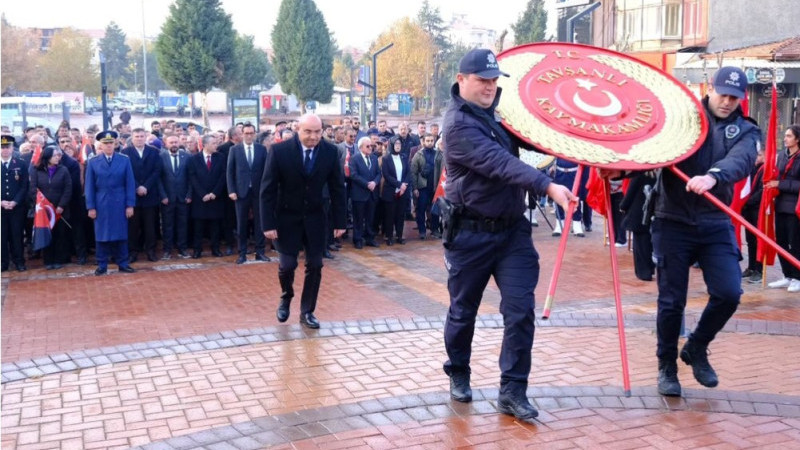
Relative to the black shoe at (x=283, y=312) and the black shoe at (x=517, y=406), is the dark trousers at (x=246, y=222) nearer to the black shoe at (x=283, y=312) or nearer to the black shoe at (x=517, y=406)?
the black shoe at (x=283, y=312)

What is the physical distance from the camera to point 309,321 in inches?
297

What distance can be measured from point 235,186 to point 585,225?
6.19 meters

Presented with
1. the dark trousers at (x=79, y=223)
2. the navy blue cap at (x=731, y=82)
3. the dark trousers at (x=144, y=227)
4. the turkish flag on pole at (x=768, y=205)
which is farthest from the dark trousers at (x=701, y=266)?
the dark trousers at (x=79, y=223)

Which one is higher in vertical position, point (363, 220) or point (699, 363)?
point (363, 220)

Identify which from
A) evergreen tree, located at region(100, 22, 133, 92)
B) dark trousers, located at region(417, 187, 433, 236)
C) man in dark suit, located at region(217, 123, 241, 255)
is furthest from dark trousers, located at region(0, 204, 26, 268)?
evergreen tree, located at region(100, 22, 133, 92)

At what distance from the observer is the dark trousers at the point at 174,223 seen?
12.1 m

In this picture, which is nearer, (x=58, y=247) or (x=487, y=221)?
(x=487, y=221)

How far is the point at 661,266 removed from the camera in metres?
5.53

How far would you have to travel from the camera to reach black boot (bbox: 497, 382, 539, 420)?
5.07 meters

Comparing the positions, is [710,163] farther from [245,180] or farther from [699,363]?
[245,180]

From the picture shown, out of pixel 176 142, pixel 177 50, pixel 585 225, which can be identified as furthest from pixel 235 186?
pixel 177 50

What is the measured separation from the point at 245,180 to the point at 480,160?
733 cm

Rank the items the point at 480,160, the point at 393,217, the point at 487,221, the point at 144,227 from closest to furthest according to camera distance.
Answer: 1. the point at 480,160
2. the point at 487,221
3. the point at 144,227
4. the point at 393,217

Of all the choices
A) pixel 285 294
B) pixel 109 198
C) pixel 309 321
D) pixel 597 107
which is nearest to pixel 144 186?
pixel 109 198
